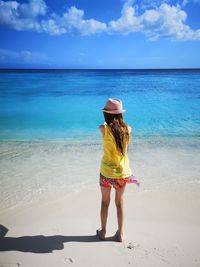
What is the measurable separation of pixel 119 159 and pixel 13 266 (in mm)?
1615

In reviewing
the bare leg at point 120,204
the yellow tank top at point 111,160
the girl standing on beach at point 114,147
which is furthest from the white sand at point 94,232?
the yellow tank top at point 111,160

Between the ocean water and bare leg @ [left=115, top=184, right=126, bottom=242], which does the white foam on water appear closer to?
the ocean water

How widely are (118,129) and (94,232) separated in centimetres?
152

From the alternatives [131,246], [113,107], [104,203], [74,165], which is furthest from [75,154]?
[113,107]

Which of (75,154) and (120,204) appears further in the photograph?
(75,154)

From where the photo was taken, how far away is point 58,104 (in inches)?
746

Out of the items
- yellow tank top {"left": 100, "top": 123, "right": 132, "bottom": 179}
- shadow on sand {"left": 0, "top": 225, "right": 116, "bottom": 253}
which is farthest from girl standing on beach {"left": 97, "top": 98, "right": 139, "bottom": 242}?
Result: shadow on sand {"left": 0, "top": 225, "right": 116, "bottom": 253}

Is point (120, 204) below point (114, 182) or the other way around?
below

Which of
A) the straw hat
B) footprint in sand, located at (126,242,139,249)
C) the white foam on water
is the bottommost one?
footprint in sand, located at (126,242,139,249)

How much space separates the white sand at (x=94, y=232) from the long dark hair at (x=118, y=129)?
1228mm

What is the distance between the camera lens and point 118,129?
2891mm

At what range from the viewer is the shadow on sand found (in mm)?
3146

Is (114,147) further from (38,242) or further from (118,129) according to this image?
(38,242)

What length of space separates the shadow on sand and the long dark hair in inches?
50.0
